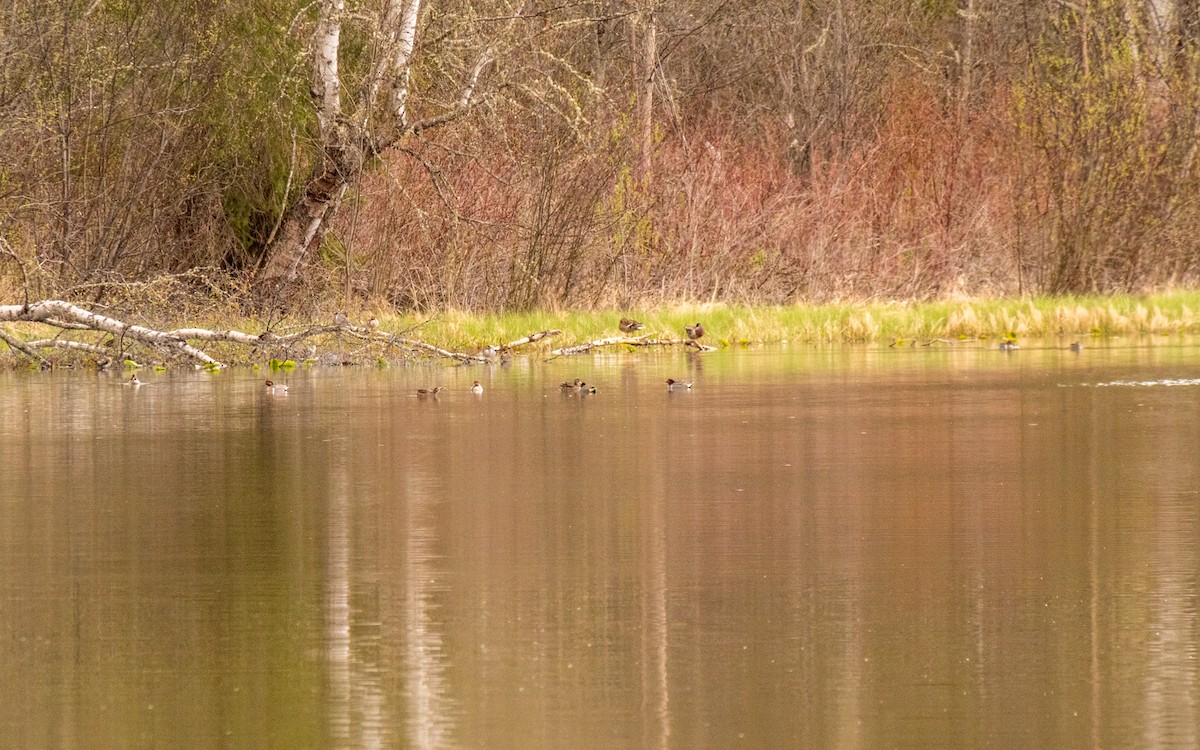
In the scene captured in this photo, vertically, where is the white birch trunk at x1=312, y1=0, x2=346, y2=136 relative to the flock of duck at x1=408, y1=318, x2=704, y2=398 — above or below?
above

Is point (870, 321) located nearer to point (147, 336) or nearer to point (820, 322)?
point (820, 322)

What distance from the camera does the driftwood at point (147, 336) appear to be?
56.8 feet

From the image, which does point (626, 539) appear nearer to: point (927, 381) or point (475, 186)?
point (927, 381)

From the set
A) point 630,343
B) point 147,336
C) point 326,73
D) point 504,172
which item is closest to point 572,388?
point 147,336

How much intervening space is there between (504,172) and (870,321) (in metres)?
6.66

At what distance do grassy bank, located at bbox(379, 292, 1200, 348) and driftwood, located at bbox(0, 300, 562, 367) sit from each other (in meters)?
2.39

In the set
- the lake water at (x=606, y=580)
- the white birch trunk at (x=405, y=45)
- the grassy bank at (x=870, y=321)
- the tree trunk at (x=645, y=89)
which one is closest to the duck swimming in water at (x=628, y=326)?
the grassy bank at (x=870, y=321)

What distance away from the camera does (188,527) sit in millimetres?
8266

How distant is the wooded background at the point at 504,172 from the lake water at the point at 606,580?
10.3 m

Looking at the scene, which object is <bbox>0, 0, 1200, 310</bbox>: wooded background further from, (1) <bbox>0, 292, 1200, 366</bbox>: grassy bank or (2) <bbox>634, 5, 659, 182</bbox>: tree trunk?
(1) <bbox>0, 292, 1200, 366</bbox>: grassy bank

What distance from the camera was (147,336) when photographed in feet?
57.5

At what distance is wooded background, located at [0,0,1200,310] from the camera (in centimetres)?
2372

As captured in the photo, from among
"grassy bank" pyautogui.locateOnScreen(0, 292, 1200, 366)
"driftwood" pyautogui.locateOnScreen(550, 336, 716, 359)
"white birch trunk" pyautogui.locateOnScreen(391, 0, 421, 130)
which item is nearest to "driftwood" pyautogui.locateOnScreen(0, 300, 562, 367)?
"driftwood" pyautogui.locateOnScreen(550, 336, 716, 359)

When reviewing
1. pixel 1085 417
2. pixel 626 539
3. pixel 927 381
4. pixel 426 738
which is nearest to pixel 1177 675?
pixel 426 738
